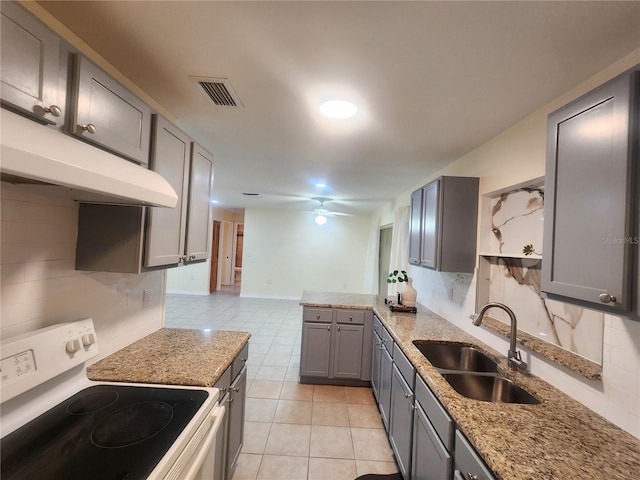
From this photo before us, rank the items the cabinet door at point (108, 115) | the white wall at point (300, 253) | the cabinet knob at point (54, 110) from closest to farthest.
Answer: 1. the cabinet knob at point (54, 110)
2. the cabinet door at point (108, 115)
3. the white wall at point (300, 253)

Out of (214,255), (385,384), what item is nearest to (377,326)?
(385,384)

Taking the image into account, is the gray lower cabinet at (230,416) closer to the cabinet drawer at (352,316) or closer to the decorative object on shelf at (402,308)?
the cabinet drawer at (352,316)

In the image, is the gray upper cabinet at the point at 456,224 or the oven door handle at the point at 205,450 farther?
the gray upper cabinet at the point at 456,224

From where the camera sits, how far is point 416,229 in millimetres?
2861

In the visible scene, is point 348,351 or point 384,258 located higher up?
point 384,258

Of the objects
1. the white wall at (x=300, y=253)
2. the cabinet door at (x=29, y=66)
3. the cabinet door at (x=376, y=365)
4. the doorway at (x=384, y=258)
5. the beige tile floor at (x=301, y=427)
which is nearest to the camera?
the cabinet door at (x=29, y=66)

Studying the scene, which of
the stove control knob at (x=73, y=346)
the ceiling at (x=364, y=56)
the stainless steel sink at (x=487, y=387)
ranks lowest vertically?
the stainless steel sink at (x=487, y=387)

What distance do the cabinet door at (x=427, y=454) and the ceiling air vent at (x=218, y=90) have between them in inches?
82.7

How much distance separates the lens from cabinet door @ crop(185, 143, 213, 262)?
184 centimetres

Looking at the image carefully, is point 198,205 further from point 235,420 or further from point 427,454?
point 427,454

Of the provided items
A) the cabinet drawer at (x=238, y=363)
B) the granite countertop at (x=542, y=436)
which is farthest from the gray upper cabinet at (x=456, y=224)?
the cabinet drawer at (x=238, y=363)

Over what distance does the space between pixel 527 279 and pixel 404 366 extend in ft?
3.25

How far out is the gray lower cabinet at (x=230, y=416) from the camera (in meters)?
1.52

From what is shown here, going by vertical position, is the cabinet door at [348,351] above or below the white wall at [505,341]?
below
